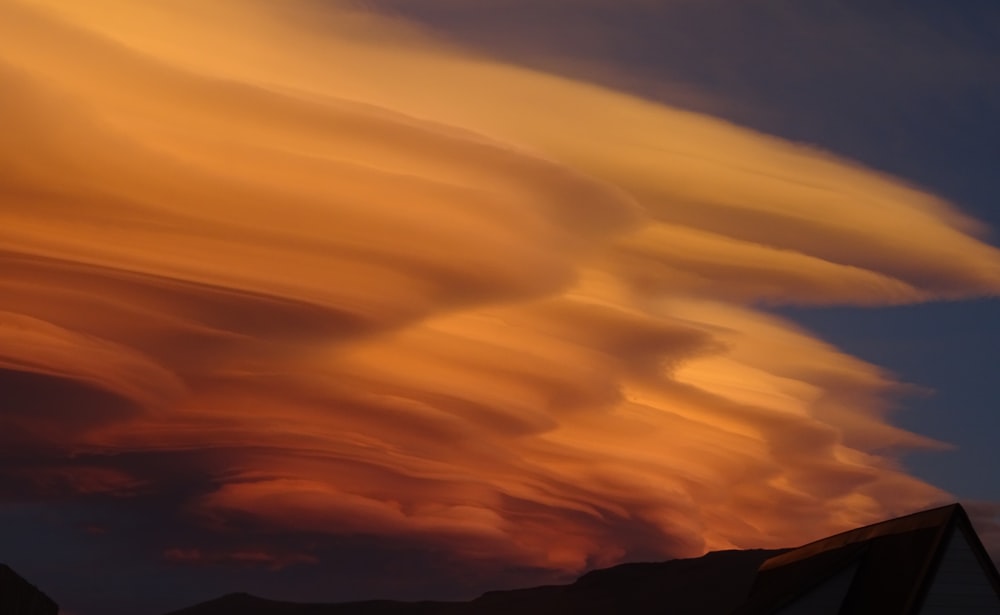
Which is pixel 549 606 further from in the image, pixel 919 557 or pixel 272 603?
pixel 919 557

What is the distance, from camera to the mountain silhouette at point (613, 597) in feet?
411

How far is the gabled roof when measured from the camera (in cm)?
3056

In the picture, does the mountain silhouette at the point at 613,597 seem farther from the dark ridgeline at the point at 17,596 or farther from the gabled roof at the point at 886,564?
the dark ridgeline at the point at 17,596

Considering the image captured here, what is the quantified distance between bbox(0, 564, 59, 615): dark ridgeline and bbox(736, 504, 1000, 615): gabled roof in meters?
19.5

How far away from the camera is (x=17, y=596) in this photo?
3531 cm

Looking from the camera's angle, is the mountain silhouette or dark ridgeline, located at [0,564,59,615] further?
the mountain silhouette

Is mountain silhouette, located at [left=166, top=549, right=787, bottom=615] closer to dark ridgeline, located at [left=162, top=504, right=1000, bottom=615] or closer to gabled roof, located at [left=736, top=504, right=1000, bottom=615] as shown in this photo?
dark ridgeline, located at [left=162, top=504, right=1000, bottom=615]

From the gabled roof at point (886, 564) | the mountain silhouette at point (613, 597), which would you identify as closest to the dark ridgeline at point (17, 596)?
the gabled roof at point (886, 564)

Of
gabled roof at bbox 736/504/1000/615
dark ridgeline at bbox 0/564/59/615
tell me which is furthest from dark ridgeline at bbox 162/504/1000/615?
dark ridgeline at bbox 0/564/59/615

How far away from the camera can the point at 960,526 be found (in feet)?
101

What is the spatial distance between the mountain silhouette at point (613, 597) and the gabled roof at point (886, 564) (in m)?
83.6

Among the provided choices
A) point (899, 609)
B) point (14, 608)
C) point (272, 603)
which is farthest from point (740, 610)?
point (272, 603)

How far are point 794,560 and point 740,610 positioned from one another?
13.3 ft

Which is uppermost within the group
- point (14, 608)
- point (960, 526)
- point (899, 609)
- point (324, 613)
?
point (324, 613)
